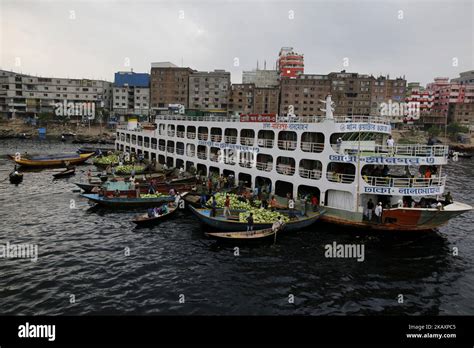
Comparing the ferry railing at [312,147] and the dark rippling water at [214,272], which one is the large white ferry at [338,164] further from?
the dark rippling water at [214,272]

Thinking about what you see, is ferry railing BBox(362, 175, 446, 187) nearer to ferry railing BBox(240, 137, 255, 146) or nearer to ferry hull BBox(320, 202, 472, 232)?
ferry hull BBox(320, 202, 472, 232)

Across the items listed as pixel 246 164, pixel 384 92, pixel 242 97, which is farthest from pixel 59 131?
pixel 384 92

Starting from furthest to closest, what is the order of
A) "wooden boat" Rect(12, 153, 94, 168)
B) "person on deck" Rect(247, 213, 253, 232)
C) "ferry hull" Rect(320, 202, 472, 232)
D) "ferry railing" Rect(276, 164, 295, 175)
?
"wooden boat" Rect(12, 153, 94, 168) < "ferry railing" Rect(276, 164, 295, 175) < "ferry hull" Rect(320, 202, 472, 232) < "person on deck" Rect(247, 213, 253, 232)

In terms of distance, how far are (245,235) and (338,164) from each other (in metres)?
12.1

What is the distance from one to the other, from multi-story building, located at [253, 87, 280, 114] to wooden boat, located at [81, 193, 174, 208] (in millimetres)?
101863

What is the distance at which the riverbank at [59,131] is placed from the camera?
12519cm

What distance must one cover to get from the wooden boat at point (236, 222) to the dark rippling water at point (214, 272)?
0.92m

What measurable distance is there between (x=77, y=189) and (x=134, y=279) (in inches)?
1113

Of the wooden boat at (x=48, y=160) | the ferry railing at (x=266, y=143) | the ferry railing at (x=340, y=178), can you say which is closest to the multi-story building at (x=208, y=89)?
the wooden boat at (x=48, y=160)

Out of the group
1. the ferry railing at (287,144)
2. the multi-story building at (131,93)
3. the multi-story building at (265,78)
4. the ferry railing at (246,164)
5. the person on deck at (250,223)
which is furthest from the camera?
the multi-story building at (265,78)

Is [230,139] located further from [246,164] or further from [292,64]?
[292,64]

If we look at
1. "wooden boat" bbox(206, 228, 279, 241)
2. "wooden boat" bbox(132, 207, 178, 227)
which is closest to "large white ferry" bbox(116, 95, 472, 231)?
"wooden boat" bbox(206, 228, 279, 241)

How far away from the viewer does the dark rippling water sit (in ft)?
63.2

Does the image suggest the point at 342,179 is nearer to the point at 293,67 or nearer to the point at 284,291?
the point at 284,291
